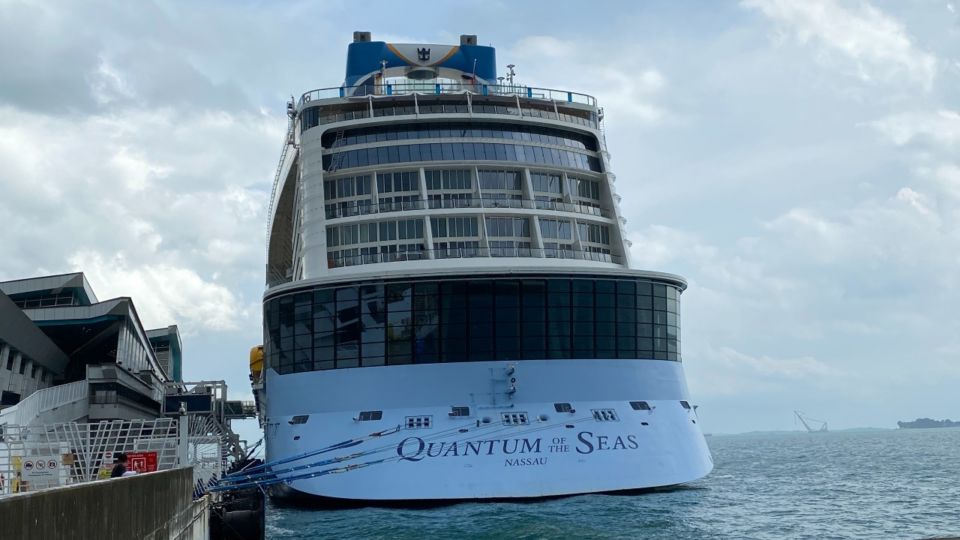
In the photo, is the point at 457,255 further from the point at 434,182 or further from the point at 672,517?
the point at 672,517

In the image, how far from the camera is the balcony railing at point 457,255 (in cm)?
4538

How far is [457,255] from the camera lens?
45.7m

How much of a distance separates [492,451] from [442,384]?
3.45m

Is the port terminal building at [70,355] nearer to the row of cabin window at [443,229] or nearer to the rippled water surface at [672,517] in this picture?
the row of cabin window at [443,229]

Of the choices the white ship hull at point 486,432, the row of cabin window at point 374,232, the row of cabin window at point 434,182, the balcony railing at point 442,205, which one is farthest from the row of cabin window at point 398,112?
the white ship hull at point 486,432

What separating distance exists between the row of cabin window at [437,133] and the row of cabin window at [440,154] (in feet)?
1.97

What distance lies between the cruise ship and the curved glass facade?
0.06m

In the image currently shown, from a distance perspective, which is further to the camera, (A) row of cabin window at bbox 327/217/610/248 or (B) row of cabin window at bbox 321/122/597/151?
(B) row of cabin window at bbox 321/122/597/151

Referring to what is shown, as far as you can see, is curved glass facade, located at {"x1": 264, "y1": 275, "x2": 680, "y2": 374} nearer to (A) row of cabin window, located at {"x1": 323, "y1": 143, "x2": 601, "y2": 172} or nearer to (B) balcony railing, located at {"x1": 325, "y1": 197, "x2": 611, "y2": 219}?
(B) balcony railing, located at {"x1": 325, "y1": 197, "x2": 611, "y2": 219}

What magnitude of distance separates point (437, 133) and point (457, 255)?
7061mm

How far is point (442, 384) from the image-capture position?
128 ft

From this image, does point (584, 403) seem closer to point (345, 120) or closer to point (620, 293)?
point (620, 293)

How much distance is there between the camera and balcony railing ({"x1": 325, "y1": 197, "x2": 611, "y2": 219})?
4672 cm

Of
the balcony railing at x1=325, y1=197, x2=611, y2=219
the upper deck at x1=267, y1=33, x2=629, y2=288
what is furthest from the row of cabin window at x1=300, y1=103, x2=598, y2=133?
the balcony railing at x1=325, y1=197, x2=611, y2=219
